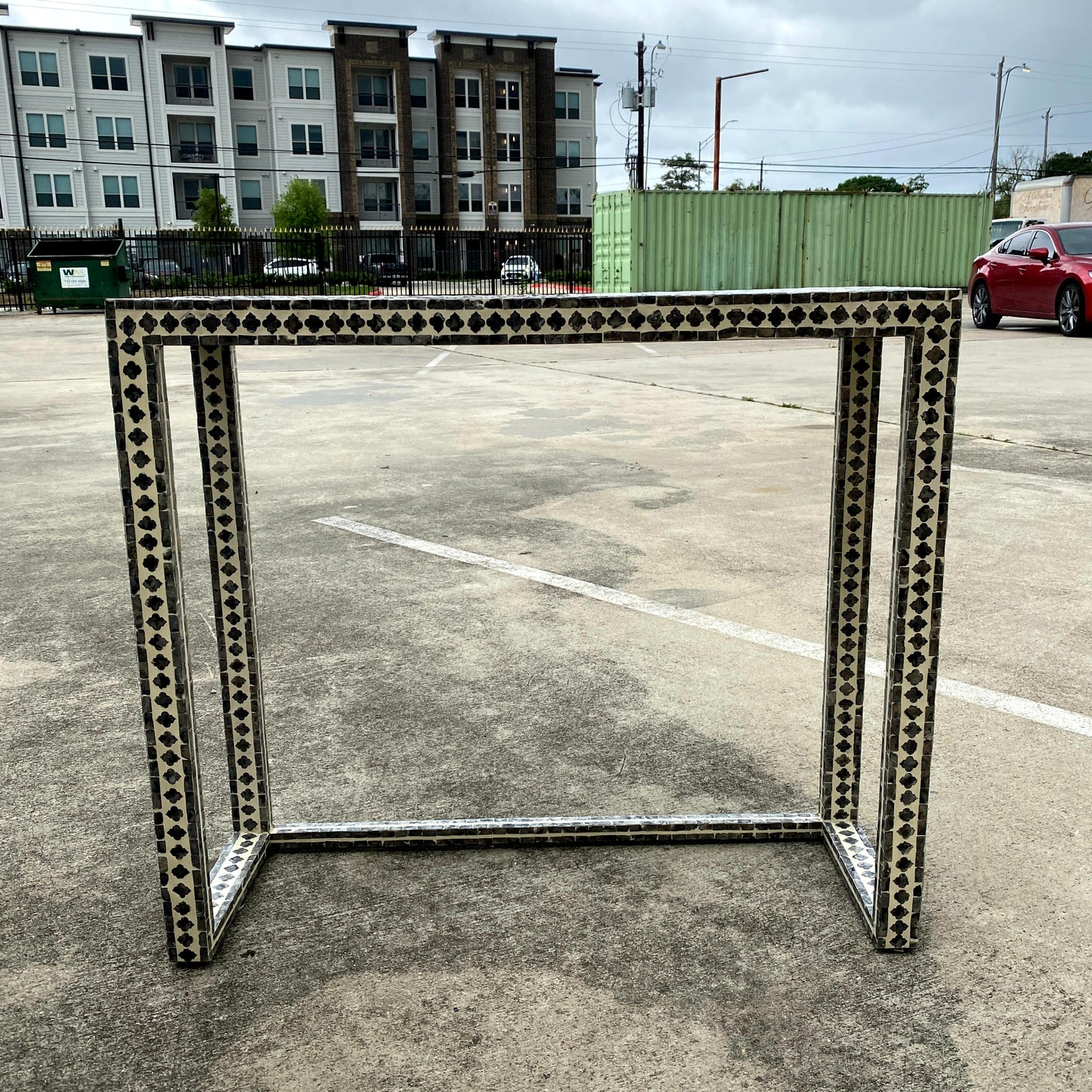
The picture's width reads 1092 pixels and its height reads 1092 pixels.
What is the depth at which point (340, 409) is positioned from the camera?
1012 cm

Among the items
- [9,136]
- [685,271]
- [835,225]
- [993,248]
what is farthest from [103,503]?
[9,136]

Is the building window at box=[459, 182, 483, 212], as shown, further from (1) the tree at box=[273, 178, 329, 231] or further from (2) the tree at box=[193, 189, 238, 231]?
(2) the tree at box=[193, 189, 238, 231]

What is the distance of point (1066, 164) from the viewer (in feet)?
329

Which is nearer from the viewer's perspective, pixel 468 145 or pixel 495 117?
pixel 468 145

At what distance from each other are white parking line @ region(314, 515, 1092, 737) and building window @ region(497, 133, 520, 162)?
224ft

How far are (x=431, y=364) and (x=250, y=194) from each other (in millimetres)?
57658

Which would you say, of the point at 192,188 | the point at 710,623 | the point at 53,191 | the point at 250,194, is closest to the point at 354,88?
the point at 250,194

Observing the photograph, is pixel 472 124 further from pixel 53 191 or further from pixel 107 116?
pixel 53 191

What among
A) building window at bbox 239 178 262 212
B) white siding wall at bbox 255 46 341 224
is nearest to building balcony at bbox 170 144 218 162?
building window at bbox 239 178 262 212

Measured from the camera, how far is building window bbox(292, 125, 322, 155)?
6588 cm

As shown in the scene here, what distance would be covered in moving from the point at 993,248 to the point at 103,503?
56.4ft

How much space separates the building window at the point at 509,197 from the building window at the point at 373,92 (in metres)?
8.46

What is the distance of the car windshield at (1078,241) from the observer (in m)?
16.6

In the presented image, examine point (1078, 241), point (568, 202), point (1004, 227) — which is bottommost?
point (1078, 241)
